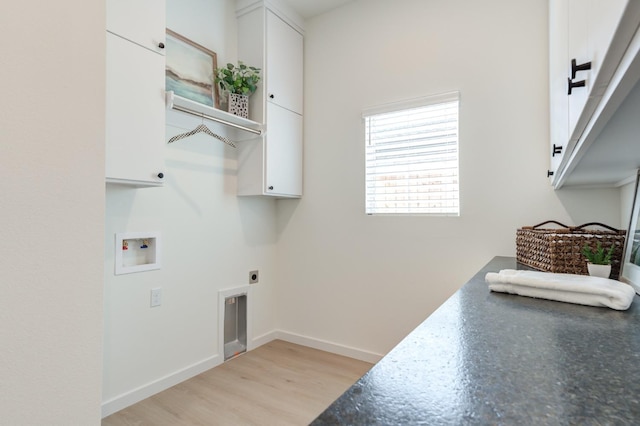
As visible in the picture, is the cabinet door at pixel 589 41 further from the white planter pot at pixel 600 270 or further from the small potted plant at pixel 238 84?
the small potted plant at pixel 238 84

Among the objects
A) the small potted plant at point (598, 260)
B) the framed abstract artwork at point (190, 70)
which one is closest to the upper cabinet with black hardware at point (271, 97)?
the framed abstract artwork at point (190, 70)

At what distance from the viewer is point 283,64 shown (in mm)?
2785

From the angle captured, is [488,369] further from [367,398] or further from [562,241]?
[562,241]

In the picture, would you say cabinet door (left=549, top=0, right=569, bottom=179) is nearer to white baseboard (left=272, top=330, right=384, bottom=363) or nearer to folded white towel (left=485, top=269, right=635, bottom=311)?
folded white towel (left=485, top=269, right=635, bottom=311)

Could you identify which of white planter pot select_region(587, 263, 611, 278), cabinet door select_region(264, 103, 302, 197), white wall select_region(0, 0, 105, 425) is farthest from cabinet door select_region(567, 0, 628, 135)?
cabinet door select_region(264, 103, 302, 197)

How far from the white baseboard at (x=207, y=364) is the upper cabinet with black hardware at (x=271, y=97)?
51.6 inches

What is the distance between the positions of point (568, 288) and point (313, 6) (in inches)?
113

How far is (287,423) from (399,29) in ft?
9.33

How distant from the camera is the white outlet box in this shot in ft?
7.18

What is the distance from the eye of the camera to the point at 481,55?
2.29m

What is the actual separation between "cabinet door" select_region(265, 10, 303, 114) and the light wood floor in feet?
6.89

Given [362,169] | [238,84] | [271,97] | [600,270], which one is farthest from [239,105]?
[600,270]

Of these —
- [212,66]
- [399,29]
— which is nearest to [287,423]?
[212,66]

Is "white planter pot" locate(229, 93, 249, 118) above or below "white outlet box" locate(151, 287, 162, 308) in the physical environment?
above
